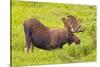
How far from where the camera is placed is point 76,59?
2379 millimetres

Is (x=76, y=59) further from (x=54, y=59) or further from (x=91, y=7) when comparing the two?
Result: (x=91, y=7)

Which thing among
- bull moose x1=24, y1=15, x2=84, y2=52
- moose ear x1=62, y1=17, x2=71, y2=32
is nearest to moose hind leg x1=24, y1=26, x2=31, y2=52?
bull moose x1=24, y1=15, x2=84, y2=52

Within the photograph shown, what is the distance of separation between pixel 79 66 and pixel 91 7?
2.51 ft

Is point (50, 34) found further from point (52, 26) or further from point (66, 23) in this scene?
point (66, 23)

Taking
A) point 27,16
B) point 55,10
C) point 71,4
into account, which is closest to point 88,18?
point 71,4

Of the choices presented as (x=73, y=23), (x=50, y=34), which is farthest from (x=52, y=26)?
(x=73, y=23)

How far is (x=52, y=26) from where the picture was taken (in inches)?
90.4

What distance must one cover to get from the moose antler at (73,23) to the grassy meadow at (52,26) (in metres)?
0.05

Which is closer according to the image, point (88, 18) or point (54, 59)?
point (54, 59)

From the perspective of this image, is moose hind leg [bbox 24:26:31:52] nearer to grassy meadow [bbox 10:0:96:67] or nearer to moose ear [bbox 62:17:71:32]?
grassy meadow [bbox 10:0:96:67]

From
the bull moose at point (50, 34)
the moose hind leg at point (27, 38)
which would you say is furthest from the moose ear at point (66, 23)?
the moose hind leg at point (27, 38)

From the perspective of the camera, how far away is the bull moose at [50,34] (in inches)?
87.4

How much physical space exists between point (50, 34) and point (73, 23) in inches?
13.1

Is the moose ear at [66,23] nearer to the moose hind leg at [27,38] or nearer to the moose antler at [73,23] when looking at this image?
the moose antler at [73,23]
